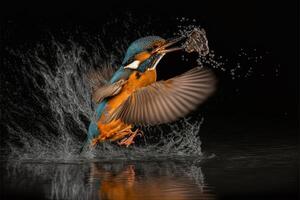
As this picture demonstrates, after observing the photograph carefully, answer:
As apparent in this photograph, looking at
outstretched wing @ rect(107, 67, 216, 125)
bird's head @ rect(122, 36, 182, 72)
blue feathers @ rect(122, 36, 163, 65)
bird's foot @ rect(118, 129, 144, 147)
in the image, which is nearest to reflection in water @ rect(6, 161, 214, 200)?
bird's foot @ rect(118, 129, 144, 147)

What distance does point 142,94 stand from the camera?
723 cm

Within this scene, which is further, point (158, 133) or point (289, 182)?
point (158, 133)

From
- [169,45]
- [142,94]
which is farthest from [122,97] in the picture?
[169,45]

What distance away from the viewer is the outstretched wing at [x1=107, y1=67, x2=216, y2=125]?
7.06 metres

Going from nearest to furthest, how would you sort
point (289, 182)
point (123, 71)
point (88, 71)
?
point (289, 182), point (123, 71), point (88, 71)

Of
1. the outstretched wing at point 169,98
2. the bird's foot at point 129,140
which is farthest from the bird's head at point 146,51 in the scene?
the bird's foot at point 129,140

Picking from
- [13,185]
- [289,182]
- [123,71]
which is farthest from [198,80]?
[13,185]

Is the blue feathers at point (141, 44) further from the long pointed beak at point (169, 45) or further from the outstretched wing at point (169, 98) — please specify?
the outstretched wing at point (169, 98)

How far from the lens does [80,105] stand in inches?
326

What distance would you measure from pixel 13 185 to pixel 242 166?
1.84 meters

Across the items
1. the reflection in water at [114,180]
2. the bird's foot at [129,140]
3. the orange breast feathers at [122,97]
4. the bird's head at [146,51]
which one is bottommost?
the reflection in water at [114,180]

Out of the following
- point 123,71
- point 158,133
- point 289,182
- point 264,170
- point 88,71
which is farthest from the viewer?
point 158,133

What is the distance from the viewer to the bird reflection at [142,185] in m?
5.84

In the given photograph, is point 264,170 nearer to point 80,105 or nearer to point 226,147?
point 226,147
